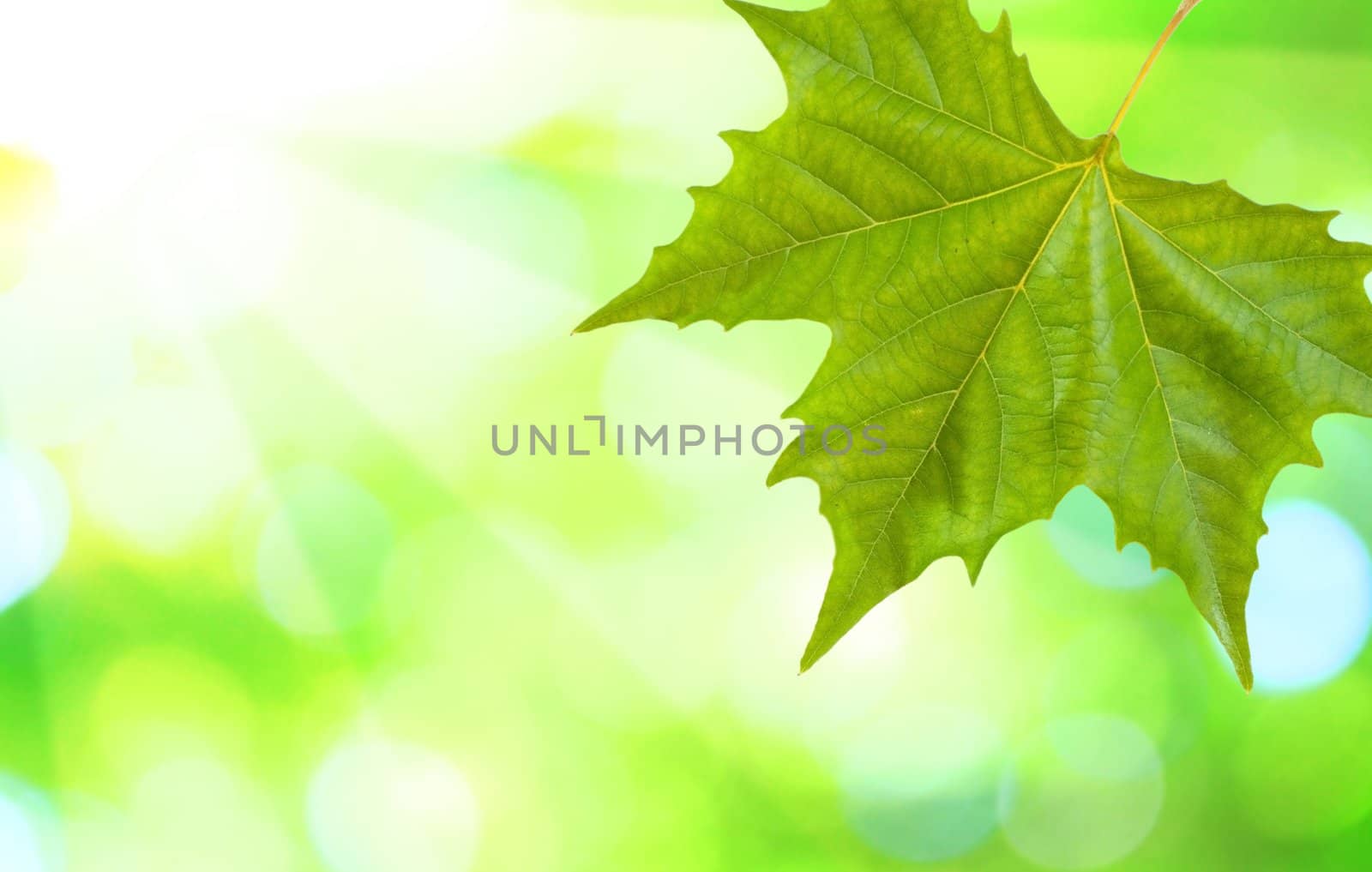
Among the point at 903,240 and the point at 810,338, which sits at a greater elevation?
the point at 810,338

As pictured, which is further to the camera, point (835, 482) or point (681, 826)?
point (681, 826)

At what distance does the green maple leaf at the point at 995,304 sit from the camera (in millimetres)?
796

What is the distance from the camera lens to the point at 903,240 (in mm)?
840

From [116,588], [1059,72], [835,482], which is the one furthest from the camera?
[116,588]

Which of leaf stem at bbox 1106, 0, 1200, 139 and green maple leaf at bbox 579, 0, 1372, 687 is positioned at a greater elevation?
leaf stem at bbox 1106, 0, 1200, 139

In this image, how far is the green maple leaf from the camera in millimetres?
796

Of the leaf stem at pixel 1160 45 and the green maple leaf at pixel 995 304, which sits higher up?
the leaf stem at pixel 1160 45

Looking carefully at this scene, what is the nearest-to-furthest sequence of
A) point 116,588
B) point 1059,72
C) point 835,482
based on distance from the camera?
point 835,482 → point 1059,72 → point 116,588

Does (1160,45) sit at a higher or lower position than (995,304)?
higher

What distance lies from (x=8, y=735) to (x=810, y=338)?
2.64 m

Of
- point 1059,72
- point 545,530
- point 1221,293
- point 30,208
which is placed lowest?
point 1221,293

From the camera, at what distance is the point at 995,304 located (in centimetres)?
86

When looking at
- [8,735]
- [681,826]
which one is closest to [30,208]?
[8,735]

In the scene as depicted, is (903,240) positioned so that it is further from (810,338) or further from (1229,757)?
(1229,757)
